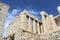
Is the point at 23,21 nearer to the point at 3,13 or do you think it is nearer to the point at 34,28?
the point at 34,28

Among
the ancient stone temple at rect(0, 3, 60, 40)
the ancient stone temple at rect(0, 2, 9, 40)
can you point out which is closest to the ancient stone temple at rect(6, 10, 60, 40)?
the ancient stone temple at rect(0, 3, 60, 40)

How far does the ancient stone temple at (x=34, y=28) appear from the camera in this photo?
35.3 feet

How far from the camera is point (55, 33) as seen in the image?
1028 cm

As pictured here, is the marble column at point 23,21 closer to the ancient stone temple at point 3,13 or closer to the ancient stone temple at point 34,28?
the ancient stone temple at point 34,28

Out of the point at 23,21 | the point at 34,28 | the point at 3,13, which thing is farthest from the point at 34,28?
the point at 3,13

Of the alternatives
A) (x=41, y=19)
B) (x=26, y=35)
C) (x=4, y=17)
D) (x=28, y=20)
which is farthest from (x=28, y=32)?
(x=4, y=17)

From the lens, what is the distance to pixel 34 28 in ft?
42.7

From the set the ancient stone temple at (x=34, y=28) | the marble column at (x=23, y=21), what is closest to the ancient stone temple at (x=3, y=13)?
the ancient stone temple at (x=34, y=28)

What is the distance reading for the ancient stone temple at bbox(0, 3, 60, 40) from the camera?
10752 millimetres

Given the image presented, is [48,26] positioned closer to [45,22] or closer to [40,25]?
[45,22]

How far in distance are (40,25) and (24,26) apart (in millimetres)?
3371

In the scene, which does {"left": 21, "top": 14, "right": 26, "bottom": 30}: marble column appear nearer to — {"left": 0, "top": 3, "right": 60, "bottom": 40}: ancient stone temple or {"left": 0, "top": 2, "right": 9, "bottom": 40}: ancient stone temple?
{"left": 0, "top": 3, "right": 60, "bottom": 40}: ancient stone temple

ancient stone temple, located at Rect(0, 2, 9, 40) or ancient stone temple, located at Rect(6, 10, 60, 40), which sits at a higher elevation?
ancient stone temple, located at Rect(0, 2, 9, 40)

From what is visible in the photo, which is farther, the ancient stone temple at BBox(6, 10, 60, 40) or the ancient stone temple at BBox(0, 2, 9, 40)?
the ancient stone temple at BBox(0, 2, 9, 40)
